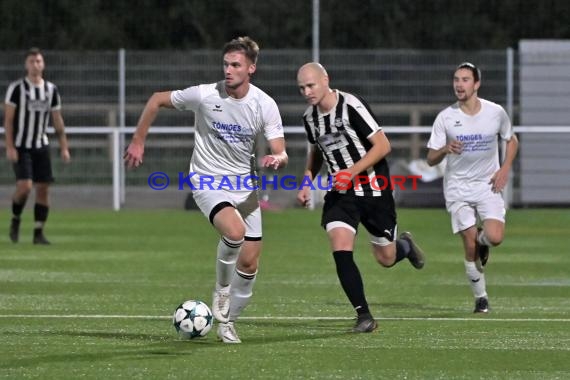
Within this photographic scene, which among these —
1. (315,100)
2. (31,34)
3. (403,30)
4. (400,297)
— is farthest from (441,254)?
(31,34)

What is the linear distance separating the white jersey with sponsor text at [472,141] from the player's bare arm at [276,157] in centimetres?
260

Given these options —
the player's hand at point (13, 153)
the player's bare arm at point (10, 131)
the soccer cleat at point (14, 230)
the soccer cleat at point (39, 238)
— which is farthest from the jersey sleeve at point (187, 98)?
the soccer cleat at point (14, 230)

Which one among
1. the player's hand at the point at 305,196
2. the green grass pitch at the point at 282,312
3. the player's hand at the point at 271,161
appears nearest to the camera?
the green grass pitch at the point at 282,312

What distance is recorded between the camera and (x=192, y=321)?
30.5ft

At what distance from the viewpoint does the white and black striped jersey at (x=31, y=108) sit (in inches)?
667

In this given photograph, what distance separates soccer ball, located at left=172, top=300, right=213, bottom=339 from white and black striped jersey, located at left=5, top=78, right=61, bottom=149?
8010 mm

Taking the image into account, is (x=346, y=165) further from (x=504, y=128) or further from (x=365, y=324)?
(x=504, y=128)

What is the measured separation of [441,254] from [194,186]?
7512 millimetres

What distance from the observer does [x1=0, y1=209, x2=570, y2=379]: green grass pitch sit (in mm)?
8273

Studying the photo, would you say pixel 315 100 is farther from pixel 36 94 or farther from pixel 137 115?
pixel 137 115

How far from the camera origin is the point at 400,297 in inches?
493

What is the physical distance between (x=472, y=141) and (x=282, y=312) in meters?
2.09

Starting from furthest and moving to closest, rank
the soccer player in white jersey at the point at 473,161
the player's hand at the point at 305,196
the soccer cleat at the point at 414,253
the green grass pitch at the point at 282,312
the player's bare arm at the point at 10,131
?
the player's bare arm at the point at 10,131, the soccer cleat at the point at 414,253, the soccer player in white jersey at the point at 473,161, the player's hand at the point at 305,196, the green grass pitch at the point at 282,312

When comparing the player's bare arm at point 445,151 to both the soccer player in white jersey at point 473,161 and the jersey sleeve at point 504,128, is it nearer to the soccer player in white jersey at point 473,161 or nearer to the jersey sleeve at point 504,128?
the soccer player in white jersey at point 473,161
